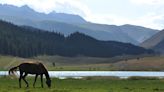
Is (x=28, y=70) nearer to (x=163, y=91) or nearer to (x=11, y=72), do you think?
(x=11, y=72)

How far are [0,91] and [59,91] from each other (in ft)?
17.6

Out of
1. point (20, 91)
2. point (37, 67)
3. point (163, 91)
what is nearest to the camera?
point (20, 91)

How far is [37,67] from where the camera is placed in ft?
147

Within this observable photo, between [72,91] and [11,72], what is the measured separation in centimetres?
870

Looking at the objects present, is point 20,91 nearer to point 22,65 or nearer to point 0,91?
point 0,91

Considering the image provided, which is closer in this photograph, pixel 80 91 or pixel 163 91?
pixel 80 91

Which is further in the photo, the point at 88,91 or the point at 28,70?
the point at 28,70

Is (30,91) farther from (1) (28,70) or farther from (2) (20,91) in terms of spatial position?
(1) (28,70)

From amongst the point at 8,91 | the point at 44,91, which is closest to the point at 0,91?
the point at 8,91

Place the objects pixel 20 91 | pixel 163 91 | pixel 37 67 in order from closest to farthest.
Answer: pixel 20 91 < pixel 163 91 < pixel 37 67

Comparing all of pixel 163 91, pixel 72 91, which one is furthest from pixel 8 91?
pixel 163 91

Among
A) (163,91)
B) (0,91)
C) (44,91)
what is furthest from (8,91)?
(163,91)

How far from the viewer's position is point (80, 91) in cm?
3888

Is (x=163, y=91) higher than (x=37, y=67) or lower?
lower
